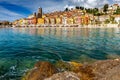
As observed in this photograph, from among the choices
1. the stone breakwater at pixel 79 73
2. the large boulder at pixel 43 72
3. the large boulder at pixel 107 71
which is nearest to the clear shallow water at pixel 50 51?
the large boulder at pixel 43 72

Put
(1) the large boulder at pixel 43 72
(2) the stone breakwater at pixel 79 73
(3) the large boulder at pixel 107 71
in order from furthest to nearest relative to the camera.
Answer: (1) the large boulder at pixel 43 72
(3) the large boulder at pixel 107 71
(2) the stone breakwater at pixel 79 73

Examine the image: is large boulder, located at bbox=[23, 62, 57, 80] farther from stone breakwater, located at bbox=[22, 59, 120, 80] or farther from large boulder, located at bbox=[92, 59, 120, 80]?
large boulder, located at bbox=[92, 59, 120, 80]

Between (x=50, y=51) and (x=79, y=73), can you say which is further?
(x=50, y=51)

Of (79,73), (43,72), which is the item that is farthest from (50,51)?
(79,73)

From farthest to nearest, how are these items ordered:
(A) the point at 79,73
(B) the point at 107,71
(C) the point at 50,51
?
(C) the point at 50,51 → (B) the point at 107,71 → (A) the point at 79,73

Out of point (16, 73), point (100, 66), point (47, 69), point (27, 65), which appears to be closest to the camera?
point (47, 69)

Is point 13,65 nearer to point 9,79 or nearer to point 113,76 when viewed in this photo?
point 9,79

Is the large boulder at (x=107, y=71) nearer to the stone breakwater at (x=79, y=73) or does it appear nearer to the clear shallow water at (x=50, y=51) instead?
the stone breakwater at (x=79, y=73)

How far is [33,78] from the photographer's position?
11.9 meters

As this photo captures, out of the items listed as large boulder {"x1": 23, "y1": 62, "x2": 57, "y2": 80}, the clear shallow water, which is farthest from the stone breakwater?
the clear shallow water

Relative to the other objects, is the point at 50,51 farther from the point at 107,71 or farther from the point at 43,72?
the point at 107,71

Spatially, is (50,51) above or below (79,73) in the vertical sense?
below

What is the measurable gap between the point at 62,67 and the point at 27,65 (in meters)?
2.93

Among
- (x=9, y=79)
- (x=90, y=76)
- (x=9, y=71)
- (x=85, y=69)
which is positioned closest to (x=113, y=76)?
(x=90, y=76)
